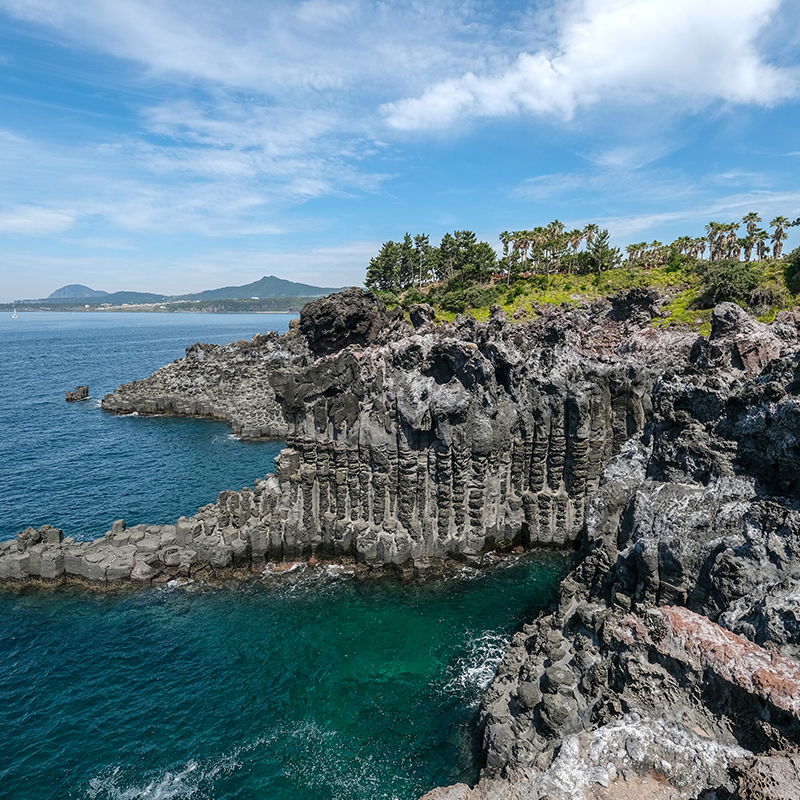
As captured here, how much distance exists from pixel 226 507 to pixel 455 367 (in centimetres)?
2009

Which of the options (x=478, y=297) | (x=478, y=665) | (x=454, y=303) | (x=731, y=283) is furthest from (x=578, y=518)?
(x=454, y=303)

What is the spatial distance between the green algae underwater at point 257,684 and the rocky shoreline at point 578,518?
2771 millimetres

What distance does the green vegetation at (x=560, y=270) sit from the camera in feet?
243

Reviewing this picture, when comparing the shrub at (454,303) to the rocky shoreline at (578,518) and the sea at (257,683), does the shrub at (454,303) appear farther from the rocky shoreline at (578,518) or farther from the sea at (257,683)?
the sea at (257,683)

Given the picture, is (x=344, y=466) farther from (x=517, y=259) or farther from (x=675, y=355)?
(x=517, y=259)

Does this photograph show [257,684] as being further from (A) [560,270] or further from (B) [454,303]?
(A) [560,270]

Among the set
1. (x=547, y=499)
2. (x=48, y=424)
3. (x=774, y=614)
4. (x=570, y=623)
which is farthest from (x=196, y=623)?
(x=48, y=424)

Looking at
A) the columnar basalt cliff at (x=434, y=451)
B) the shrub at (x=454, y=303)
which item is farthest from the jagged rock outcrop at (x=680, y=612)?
the shrub at (x=454, y=303)

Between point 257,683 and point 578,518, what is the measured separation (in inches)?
967

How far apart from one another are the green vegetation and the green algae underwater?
56394 millimetres

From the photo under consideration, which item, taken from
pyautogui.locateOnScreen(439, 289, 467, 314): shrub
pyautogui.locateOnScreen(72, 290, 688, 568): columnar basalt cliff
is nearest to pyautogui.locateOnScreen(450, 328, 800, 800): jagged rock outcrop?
pyautogui.locateOnScreen(72, 290, 688, 568): columnar basalt cliff

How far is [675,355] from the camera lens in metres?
41.9

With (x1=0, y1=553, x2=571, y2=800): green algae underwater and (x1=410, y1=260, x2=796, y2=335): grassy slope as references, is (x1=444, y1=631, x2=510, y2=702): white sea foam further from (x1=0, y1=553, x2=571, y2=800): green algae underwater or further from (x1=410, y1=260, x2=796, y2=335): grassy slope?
(x1=410, y1=260, x2=796, y2=335): grassy slope

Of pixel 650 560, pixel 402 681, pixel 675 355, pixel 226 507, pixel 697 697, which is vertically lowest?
pixel 402 681
